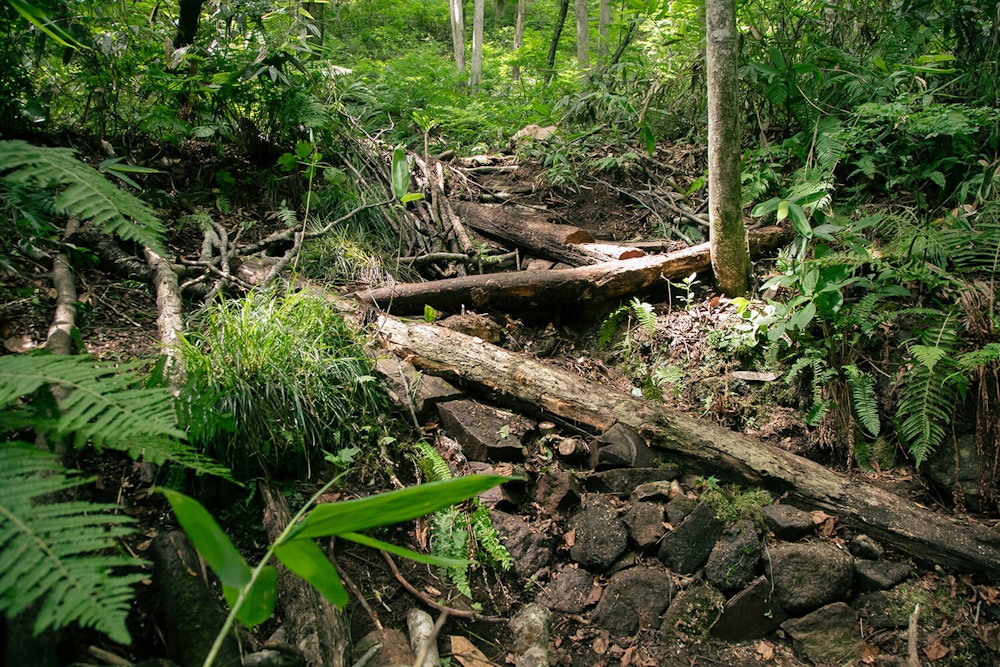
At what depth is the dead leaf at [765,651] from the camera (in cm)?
273

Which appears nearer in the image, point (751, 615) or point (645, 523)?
point (751, 615)

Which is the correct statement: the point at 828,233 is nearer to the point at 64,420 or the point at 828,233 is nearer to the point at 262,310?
the point at 262,310

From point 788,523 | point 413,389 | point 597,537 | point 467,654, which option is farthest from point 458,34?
point 467,654

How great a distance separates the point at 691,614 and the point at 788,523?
708 mm

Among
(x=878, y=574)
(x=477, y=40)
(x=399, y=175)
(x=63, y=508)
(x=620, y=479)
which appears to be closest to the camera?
(x=63, y=508)

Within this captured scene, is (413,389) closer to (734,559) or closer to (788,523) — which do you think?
(734,559)

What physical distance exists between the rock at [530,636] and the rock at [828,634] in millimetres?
1194

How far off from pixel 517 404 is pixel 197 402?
6.05 feet

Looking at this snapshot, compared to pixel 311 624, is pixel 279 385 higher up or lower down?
higher up

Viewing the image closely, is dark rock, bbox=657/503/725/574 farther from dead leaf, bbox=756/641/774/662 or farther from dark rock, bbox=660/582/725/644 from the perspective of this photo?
dead leaf, bbox=756/641/774/662

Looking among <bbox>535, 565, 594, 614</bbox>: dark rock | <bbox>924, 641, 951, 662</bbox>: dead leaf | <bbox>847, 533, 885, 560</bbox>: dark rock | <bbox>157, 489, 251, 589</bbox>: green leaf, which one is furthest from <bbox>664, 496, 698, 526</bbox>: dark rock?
<bbox>157, 489, 251, 589</bbox>: green leaf

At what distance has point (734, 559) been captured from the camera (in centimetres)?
294

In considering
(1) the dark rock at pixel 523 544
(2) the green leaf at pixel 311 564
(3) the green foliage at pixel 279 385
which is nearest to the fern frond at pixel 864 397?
(1) the dark rock at pixel 523 544

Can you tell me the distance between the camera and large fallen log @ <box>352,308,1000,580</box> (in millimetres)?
2932
